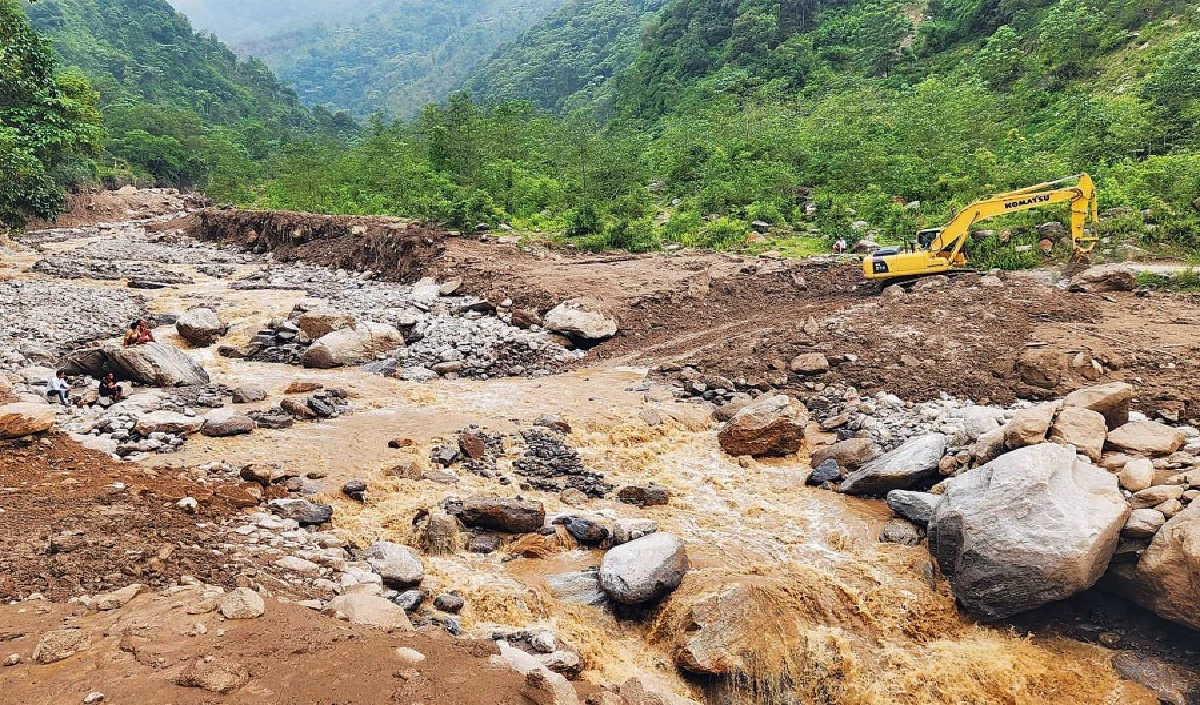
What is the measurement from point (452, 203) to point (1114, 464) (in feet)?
65.5

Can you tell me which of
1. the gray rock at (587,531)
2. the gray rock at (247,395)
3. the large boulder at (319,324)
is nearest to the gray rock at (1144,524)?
the gray rock at (587,531)

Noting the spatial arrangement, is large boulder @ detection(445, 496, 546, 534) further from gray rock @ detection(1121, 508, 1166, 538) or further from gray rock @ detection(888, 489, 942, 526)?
gray rock @ detection(1121, 508, 1166, 538)

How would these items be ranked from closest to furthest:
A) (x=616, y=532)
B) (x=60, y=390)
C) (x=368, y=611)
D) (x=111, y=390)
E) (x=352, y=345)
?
(x=368, y=611), (x=616, y=532), (x=60, y=390), (x=111, y=390), (x=352, y=345)

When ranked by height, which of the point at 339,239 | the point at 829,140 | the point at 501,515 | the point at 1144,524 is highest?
the point at 829,140

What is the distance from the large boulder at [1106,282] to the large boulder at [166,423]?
1580cm

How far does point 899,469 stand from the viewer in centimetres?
845

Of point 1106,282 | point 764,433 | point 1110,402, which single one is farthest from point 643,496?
point 1106,282

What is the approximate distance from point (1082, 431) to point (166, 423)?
10.9 meters

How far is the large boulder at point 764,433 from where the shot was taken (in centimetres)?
981

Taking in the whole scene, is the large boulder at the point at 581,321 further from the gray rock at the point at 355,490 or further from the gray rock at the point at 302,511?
the gray rock at the point at 302,511

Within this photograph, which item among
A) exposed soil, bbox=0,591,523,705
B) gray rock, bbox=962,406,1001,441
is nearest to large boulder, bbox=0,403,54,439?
exposed soil, bbox=0,591,523,705

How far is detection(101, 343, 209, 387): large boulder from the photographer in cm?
1089

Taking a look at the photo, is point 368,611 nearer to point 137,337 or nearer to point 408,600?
point 408,600

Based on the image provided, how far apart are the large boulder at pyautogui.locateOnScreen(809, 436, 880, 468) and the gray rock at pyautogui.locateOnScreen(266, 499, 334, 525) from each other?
6.20 meters
